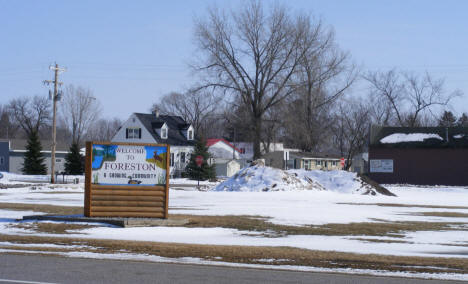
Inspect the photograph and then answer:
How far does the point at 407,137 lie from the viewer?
6406 centimetres

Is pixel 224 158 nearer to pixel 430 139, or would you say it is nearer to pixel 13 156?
pixel 13 156

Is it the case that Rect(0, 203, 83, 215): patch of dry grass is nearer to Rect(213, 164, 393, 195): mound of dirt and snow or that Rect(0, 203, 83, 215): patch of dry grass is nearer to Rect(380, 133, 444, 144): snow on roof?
Rect(213, 164, 393, 195): mound of dirt and snow

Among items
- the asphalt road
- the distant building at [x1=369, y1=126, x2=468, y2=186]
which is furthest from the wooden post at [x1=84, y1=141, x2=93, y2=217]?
the distant building at [x1=369, y1=126, x2=468, y2=186]

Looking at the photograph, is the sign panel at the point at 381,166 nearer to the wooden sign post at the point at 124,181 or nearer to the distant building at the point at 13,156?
the distant building at the point at 13,156

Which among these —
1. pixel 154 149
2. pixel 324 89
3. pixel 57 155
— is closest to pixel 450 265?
pixel 154 149

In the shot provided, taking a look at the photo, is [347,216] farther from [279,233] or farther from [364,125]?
[364,125]

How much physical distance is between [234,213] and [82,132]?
3794 inches

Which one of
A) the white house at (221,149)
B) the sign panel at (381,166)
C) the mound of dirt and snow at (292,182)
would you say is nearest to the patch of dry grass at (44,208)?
the mound of dirt and snow at (292,182)

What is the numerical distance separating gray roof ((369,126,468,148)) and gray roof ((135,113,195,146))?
26225mm

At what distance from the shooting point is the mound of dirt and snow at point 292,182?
3875 centimetres

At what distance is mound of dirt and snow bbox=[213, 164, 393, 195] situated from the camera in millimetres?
38750

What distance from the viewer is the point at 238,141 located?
120m

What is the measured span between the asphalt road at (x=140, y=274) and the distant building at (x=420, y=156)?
54.3 meters

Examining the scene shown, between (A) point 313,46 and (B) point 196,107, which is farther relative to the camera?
(B) point 196,107
